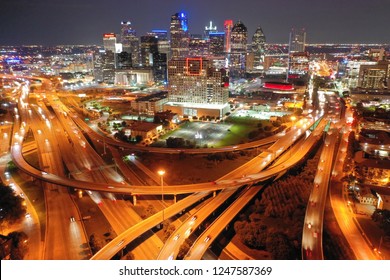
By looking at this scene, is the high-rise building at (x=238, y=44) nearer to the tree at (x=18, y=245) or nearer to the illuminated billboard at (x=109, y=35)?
the illuminated billboard at (x=109, y=35)

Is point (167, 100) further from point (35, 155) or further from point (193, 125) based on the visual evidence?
point (35, 155)

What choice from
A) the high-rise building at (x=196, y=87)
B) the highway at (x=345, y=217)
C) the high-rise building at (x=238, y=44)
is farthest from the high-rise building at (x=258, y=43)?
the highway at (x=345, y=217)

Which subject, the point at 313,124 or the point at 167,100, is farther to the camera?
the point at 167,100

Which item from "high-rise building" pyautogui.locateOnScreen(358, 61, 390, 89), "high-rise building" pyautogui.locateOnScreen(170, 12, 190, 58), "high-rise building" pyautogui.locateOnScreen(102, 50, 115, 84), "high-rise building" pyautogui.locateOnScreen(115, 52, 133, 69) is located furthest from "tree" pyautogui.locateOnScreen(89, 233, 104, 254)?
"high-rise building" pyautogui.locateOnScreen(170, 12, 190, 58)

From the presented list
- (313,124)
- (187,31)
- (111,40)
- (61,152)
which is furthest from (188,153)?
(111,40)

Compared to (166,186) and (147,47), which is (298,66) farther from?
(166,186)

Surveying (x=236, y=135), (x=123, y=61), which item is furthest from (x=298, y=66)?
(x=236, y=135)
